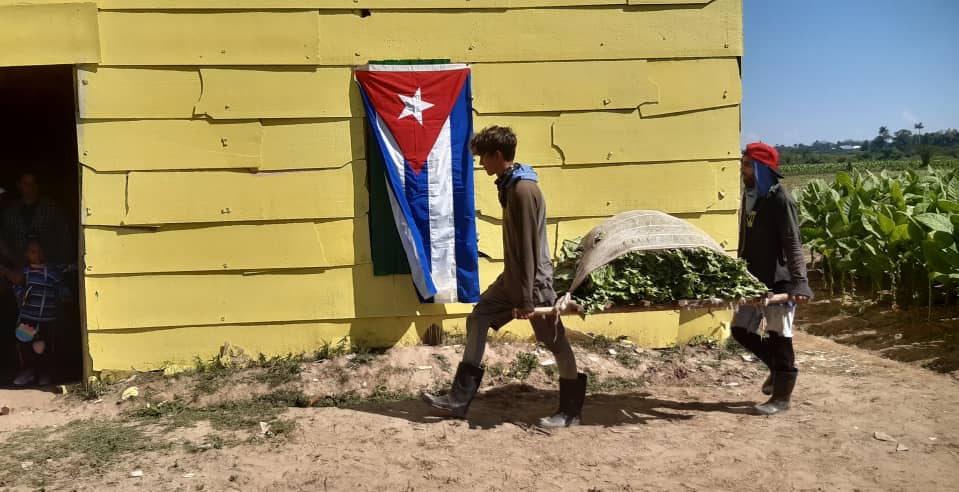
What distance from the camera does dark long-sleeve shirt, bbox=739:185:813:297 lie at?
5355mm

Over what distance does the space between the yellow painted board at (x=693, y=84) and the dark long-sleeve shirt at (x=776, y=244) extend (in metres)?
Result: 1.41

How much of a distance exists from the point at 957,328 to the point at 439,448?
18.7 feet

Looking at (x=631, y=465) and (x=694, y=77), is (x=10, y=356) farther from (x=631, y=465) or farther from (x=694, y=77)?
(x=694, y=77)

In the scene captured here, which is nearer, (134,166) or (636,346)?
(134,166)

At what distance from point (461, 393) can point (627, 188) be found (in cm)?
236

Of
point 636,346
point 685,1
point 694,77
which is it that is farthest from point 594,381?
point 685,1

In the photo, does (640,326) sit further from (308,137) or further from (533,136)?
(308,137)

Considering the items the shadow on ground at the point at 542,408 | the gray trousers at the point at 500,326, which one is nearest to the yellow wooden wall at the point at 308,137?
the shadow on ground at the point at 542,408

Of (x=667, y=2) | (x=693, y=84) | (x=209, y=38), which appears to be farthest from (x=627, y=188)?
(x=209, y=38)

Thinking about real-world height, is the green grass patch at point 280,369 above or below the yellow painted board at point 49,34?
below

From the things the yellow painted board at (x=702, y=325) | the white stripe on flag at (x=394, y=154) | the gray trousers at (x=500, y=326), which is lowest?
the yellow painted board at (x=702, y=325)

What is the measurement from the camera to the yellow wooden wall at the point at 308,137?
6172mm

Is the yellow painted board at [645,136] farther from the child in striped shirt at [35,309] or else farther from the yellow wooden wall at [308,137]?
the child in striped shirt at [35,309]

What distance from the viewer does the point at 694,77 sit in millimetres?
6719
